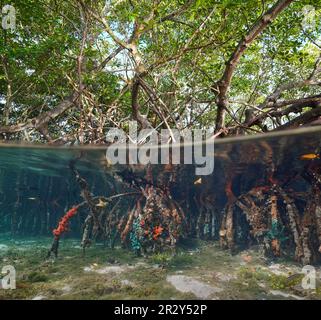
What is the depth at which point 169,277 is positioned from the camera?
8.04 metres

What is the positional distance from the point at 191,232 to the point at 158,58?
535cm

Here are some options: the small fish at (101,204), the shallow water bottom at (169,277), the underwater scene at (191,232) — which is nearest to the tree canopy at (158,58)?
the underwater scene at (191,232)

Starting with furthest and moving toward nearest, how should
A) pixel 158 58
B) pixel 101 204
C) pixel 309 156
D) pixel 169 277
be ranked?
pixel 101 204, pixel 158 58, pixel 309 156, pixel 169 277

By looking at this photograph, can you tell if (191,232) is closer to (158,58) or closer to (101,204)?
(101,204)

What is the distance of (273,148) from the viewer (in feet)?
29.8

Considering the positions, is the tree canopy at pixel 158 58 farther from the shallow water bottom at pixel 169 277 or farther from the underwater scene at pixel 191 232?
the shallow water bottom at pixel 169 277

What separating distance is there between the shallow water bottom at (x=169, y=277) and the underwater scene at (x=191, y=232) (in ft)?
0.08

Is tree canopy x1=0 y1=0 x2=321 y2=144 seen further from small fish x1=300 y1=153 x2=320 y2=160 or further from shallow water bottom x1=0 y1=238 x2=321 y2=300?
shallow water bottom x1=0 y1=238 x2=321 y2=300

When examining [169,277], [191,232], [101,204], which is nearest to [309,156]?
[191,232]

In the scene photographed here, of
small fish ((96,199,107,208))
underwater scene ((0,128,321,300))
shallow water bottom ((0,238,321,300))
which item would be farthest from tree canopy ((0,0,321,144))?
shallow water bottom ((0,238,321,300))

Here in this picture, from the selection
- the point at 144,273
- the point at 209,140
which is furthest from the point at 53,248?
the point at 209,140

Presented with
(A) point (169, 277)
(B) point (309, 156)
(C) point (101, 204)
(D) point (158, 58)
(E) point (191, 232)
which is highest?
(D) point (158, 58)

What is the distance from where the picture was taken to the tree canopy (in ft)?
26.2
